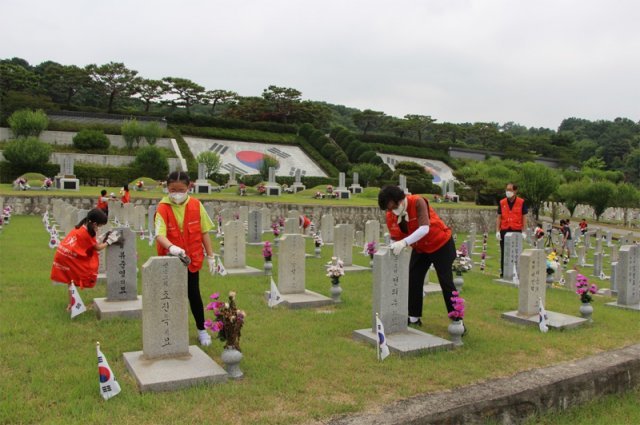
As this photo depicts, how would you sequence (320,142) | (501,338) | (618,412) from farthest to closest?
(320,142)
(501,338)
(618,412)

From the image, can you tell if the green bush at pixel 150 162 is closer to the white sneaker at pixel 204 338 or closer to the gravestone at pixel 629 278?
the gravestone at pixel 629 278

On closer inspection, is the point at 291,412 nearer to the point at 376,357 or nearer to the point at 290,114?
the point at 376,357

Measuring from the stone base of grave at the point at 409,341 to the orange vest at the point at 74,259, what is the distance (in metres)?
3.60

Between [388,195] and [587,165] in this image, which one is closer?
[388,195]

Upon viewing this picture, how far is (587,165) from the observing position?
6750 cm

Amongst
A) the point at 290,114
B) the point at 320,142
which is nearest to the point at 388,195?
the point at 320,142

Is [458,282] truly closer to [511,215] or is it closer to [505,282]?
[505,282]

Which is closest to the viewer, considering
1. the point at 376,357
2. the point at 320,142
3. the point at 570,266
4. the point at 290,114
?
the point at 376,357

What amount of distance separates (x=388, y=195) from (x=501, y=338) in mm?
2145

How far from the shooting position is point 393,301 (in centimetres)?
559

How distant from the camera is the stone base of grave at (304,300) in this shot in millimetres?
7160

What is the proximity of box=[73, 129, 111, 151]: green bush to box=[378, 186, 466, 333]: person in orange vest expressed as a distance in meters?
41.7

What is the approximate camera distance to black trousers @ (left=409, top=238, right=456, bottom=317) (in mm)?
5836

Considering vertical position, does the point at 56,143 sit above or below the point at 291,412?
above
